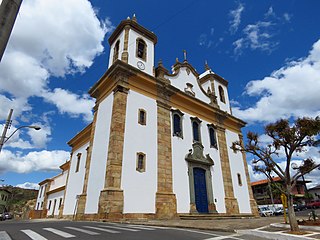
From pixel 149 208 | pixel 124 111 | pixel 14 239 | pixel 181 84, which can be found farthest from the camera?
pixel 181 84

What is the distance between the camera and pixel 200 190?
54.4ft

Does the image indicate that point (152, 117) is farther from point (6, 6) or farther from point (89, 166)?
point (6, 6)

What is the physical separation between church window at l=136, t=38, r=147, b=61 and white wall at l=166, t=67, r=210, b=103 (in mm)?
2757

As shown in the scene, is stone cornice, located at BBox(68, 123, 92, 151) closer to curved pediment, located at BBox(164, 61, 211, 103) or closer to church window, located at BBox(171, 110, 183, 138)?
church window, located at BBox(171, 110, 183, 138)

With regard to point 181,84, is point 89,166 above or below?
below

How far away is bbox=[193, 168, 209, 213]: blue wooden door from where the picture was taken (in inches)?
635

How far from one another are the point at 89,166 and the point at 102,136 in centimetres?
225

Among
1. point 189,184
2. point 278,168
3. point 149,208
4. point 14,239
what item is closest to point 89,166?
Result: point 149,208

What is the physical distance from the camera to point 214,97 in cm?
2289

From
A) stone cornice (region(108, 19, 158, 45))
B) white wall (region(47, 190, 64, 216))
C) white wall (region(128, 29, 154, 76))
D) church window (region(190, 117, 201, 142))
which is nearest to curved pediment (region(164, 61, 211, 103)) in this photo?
white wall (region(128, 29, 154, 76))

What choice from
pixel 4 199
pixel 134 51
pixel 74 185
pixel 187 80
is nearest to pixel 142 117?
pixel 134 51

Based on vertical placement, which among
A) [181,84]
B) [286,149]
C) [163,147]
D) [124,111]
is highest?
[181,84]

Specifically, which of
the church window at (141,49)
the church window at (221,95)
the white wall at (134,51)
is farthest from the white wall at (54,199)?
the church window at (221,95)

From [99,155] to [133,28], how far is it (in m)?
10.8
